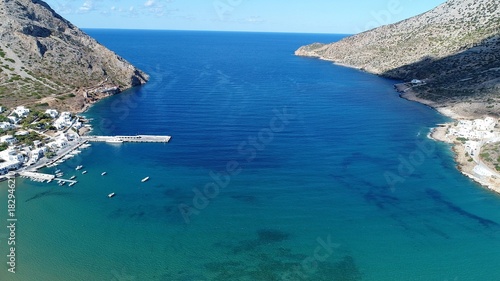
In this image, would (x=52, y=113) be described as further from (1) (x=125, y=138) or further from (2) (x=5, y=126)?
(1) (x=125, y=138)

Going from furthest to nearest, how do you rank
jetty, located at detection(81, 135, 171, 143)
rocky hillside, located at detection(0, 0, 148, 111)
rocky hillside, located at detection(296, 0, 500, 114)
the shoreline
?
rocky hillside, located at detection(296, 0, 500, 114), rocky hillside, located at detection(0, 0, 148, 111), jetty, located at detection(81, 135, 171, 143), the shoreline

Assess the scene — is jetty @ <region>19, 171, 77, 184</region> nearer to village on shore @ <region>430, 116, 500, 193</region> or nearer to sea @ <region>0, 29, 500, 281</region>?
sea @ <region>0, 29, 500, 281</region>

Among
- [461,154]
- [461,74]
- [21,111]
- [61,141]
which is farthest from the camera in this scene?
[461,74]

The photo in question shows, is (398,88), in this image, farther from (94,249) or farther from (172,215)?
(94,249)

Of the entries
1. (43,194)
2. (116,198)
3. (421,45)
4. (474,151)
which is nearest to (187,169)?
(116,198)

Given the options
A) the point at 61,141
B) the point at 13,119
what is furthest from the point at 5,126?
the point at 61,141

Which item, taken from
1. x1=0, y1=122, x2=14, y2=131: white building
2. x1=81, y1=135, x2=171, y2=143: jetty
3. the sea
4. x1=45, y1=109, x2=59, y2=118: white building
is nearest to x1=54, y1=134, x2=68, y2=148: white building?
x1=81, y1=135, x2=171, y2=143: jetty

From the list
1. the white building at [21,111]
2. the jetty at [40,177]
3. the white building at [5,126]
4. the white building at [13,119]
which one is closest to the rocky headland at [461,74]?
the jetty at [40,177]
